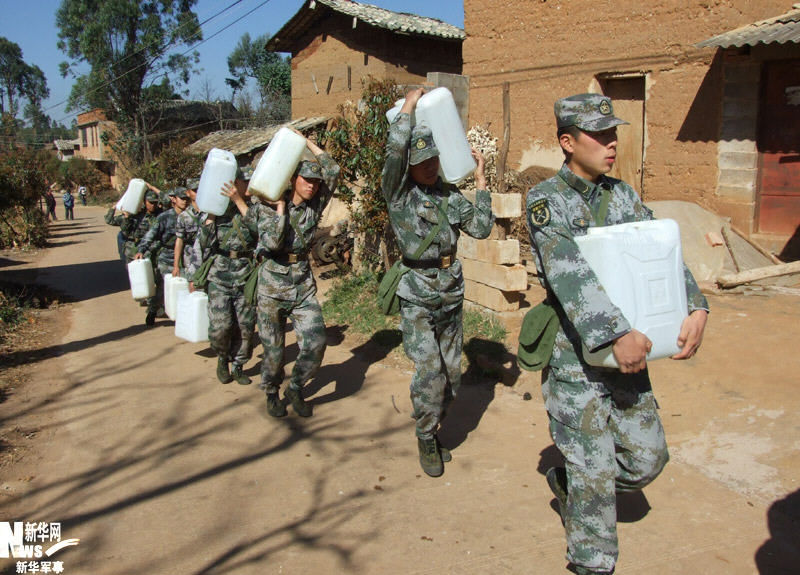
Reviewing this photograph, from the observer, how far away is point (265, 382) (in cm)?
524

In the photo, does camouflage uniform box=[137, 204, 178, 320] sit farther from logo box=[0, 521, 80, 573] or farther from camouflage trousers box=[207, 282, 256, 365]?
logo box=[0, 521, 80, 573]

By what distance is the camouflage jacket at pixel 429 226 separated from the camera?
407cm

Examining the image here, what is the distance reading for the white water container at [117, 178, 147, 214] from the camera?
932 centimetres

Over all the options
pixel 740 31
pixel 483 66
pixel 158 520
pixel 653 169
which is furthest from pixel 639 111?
pixel 158 520

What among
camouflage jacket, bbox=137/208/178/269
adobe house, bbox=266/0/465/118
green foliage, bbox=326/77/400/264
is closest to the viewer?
green foliage, bbox=326/77/400/264

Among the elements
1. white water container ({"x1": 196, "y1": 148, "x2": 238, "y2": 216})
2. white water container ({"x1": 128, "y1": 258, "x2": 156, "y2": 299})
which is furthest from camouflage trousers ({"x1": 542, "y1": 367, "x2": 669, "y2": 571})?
white water container ({"x1": 128, "y1": 258, "x2": 156, "y2": 299})

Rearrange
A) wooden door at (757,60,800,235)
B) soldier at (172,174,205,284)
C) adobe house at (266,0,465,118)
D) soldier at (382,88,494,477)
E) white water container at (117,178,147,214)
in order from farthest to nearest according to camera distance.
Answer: adobe house at (266,0,465,118)
white water container at (117,178,147,214)
wooden door at (757,60,800,235)
soldier at (172,174,205,284)
soldier at (382,88,494,477)

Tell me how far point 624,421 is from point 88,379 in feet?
17.8

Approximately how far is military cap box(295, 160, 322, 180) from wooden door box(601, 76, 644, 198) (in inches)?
254

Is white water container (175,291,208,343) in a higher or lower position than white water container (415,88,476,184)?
lower

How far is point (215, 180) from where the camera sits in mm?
5867

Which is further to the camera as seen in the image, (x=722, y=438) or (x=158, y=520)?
(x=722, y=438)

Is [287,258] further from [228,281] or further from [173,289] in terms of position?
[173,289]

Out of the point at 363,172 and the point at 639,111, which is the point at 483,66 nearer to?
the point at 639,111
